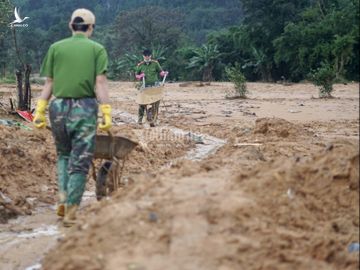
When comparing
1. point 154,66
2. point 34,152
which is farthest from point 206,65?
point 34,152

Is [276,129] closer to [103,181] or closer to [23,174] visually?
[23,174]

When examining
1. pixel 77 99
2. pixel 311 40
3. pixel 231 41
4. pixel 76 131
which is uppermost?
pixel 77 99

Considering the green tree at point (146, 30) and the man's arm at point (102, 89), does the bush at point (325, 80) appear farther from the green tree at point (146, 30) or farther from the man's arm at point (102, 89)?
the green tree at point (146, 30)

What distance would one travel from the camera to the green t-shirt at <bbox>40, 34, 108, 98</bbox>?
20.5 ft

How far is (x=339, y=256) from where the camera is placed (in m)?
4.14

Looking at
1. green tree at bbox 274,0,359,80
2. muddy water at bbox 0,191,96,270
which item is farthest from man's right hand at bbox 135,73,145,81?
green tree at bbox 274,0,359,80

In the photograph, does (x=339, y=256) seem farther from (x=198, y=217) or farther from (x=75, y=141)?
(x=75, y=141)

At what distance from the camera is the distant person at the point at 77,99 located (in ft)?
20.5

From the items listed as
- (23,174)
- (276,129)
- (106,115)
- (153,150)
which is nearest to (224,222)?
(106,115)

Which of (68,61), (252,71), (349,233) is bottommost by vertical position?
(252,71)

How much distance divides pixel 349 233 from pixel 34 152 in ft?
19.6

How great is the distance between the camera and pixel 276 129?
12742 mm

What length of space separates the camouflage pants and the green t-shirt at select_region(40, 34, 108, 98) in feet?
0.28

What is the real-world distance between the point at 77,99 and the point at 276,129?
22.8 feet
